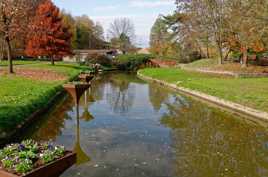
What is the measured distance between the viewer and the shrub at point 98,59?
6881 centimetres

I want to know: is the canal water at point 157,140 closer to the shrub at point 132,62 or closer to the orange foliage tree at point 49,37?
the orange foliage tree at point 49,37

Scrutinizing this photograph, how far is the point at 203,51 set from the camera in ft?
205

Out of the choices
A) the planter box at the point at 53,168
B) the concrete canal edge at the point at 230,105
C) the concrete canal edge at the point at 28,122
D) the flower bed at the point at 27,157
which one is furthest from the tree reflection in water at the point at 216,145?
the concrete canal edge at the point at 28,122

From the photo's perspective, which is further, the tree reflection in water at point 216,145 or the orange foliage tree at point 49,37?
the orange foliage tree at point 49,37

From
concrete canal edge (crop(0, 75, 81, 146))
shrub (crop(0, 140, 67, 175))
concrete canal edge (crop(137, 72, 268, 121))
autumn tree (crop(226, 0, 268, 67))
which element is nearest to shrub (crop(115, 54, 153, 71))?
autumn tree (crop(226, 0, 268, 67))

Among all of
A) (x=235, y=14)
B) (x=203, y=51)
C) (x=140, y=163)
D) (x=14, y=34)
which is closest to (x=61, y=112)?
(x=140, y=163)

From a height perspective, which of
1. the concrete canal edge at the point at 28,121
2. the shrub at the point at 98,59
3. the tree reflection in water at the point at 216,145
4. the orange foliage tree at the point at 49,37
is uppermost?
the orange foliage tree at the point at 49,37

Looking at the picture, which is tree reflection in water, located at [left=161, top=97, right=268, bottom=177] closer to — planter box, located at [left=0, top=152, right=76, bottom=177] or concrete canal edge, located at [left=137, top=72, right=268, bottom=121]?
concrete canal edge, located at [left=137, top=72, right=268, bottom=121]

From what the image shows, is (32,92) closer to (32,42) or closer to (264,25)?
(264,25)

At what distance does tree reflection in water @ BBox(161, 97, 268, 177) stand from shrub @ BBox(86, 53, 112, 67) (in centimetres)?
→ 5128

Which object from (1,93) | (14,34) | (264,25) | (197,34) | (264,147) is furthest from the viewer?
(197,34)

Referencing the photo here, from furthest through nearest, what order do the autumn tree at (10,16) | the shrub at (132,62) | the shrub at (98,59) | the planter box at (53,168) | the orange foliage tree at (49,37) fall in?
the shrub at (132,62)
the shrub at (98,59)
the orange foliage tree at (49,37)
the autumn tree at (10,16)
the planter box at (53,168)

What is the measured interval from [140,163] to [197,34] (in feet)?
124

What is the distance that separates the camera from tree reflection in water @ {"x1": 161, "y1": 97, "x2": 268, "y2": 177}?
9.59m
